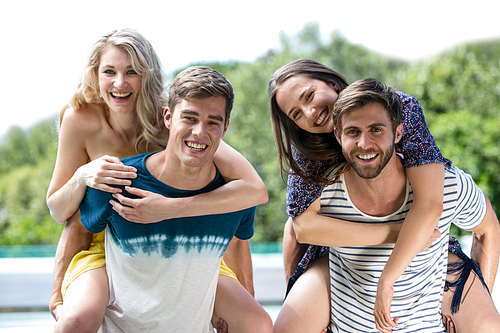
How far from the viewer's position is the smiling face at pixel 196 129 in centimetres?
161

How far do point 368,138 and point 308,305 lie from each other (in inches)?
32.7

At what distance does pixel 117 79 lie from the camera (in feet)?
6.05

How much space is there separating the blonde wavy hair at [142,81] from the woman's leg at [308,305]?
2.95 feet

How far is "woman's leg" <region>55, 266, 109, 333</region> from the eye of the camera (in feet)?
5.23

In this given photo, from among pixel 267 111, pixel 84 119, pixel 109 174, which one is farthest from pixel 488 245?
pixel 267 111

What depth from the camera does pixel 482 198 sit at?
1.97 meters

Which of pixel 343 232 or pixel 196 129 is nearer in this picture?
A: pixel 196 129

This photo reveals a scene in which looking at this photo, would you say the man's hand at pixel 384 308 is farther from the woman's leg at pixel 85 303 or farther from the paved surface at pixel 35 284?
the paved surface at pixel 35 284

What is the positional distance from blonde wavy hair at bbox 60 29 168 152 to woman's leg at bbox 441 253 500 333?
4.73 feet

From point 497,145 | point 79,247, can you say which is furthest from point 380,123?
point 497,145

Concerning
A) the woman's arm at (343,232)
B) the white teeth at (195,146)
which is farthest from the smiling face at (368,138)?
the white teeth at (195,146)

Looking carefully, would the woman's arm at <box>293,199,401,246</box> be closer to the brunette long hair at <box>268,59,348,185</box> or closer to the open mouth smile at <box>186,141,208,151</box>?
the brunette long hair at <box>268,59,348,185</box>

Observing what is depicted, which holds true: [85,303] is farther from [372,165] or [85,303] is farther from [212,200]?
[372,165]

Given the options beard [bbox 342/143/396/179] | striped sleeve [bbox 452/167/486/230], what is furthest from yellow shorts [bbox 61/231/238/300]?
striped sleeve [bbox 452/167/486/230]
